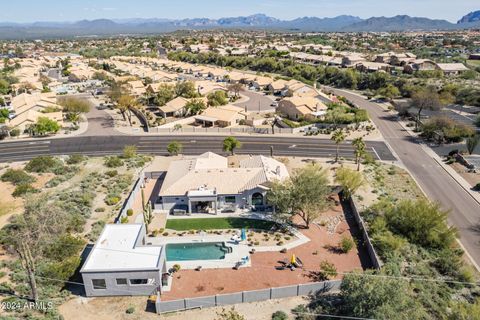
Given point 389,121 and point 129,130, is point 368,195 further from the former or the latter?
point 129,130

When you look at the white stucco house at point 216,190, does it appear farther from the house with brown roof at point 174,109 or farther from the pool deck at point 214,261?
the house with brown roof at point 174,109

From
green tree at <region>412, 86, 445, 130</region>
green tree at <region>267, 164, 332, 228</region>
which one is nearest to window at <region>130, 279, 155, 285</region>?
green tree at <region>267, 164, 332, 228</region>

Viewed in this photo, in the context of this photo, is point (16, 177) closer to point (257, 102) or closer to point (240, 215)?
point (240, 215)

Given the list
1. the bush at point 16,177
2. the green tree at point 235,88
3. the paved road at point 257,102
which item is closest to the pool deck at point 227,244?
the bush at point 16,177

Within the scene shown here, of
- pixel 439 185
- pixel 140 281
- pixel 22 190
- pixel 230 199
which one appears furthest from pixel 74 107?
pixel 439 185

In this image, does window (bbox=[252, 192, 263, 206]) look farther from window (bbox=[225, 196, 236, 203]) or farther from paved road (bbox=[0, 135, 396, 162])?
paved road (bbox=[0, 135, 396, 162])

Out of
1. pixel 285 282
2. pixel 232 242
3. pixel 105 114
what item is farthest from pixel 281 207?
pixel 105 114
